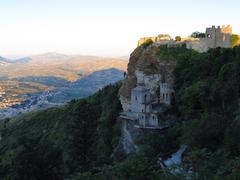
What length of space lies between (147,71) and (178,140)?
10.6 m

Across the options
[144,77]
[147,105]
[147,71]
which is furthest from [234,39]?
[147,105]

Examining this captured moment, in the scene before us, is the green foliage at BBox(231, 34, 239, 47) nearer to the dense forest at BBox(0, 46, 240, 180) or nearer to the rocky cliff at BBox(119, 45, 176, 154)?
the dense forest at BBox(0, 46, 240, 180)

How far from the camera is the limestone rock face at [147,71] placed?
38094 millimetres

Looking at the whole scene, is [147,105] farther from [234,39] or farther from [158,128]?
[234,39]

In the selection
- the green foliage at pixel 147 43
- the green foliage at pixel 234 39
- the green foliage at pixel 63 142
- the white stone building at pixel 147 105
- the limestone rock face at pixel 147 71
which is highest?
the green foliage at pixel 234 39

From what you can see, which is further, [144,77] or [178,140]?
[144,77]

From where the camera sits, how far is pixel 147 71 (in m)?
39.5

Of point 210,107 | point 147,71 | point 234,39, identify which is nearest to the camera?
point 210,107

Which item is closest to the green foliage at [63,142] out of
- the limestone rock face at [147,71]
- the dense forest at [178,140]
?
the dense forest at [178,140]

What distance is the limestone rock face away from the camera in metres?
38.1

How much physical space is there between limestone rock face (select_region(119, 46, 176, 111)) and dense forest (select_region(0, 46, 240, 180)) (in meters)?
0.72

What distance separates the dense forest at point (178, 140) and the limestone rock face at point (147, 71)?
721 millimetres

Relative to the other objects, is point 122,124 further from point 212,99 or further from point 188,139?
point 188,139

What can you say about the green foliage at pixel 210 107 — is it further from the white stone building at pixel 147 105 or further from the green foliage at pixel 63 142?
the green foliage at pixel 63 142
